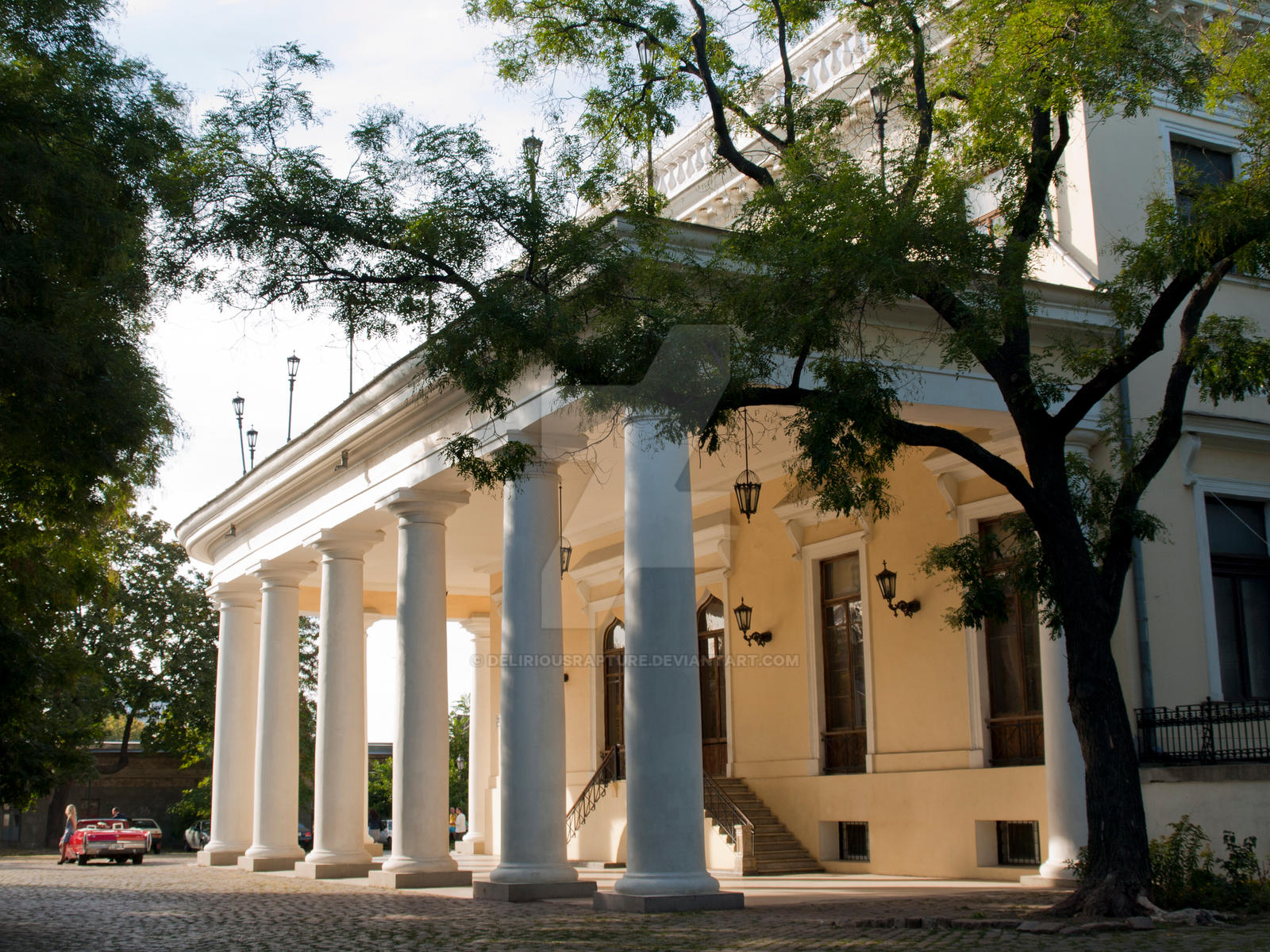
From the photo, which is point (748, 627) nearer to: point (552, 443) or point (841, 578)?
point (841, 578)

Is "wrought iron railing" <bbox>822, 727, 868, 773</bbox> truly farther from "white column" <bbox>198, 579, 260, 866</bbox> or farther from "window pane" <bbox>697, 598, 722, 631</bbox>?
"white column" <bbox>198, 579, 260, 866</bbox>

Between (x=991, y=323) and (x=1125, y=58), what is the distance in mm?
2366

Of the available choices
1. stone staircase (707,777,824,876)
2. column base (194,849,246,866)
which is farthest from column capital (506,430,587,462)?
column base (194,849,246,866)

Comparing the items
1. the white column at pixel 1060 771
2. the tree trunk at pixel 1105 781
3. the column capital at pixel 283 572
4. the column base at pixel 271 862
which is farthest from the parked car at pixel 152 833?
the tree trunk at pixel 1105 781

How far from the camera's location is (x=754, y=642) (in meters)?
20.8

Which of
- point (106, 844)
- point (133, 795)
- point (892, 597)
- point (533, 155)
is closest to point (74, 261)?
point (533, 155)

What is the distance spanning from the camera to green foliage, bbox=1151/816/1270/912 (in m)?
10.8

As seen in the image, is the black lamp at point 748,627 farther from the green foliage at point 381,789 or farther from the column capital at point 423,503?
the green foliage at point 381,789

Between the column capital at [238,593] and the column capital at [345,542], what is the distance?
495 centimetres

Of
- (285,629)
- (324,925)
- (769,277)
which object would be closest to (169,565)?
(285,629)

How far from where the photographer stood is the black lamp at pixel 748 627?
20594 mm

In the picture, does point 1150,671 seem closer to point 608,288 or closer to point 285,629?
point 608,288

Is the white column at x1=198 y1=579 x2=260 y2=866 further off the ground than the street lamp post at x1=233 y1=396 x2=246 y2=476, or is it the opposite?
the street lamp post at x1=233 y1=396 x2=246 y2=476

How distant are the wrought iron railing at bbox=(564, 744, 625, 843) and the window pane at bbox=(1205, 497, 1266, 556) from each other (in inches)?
406
